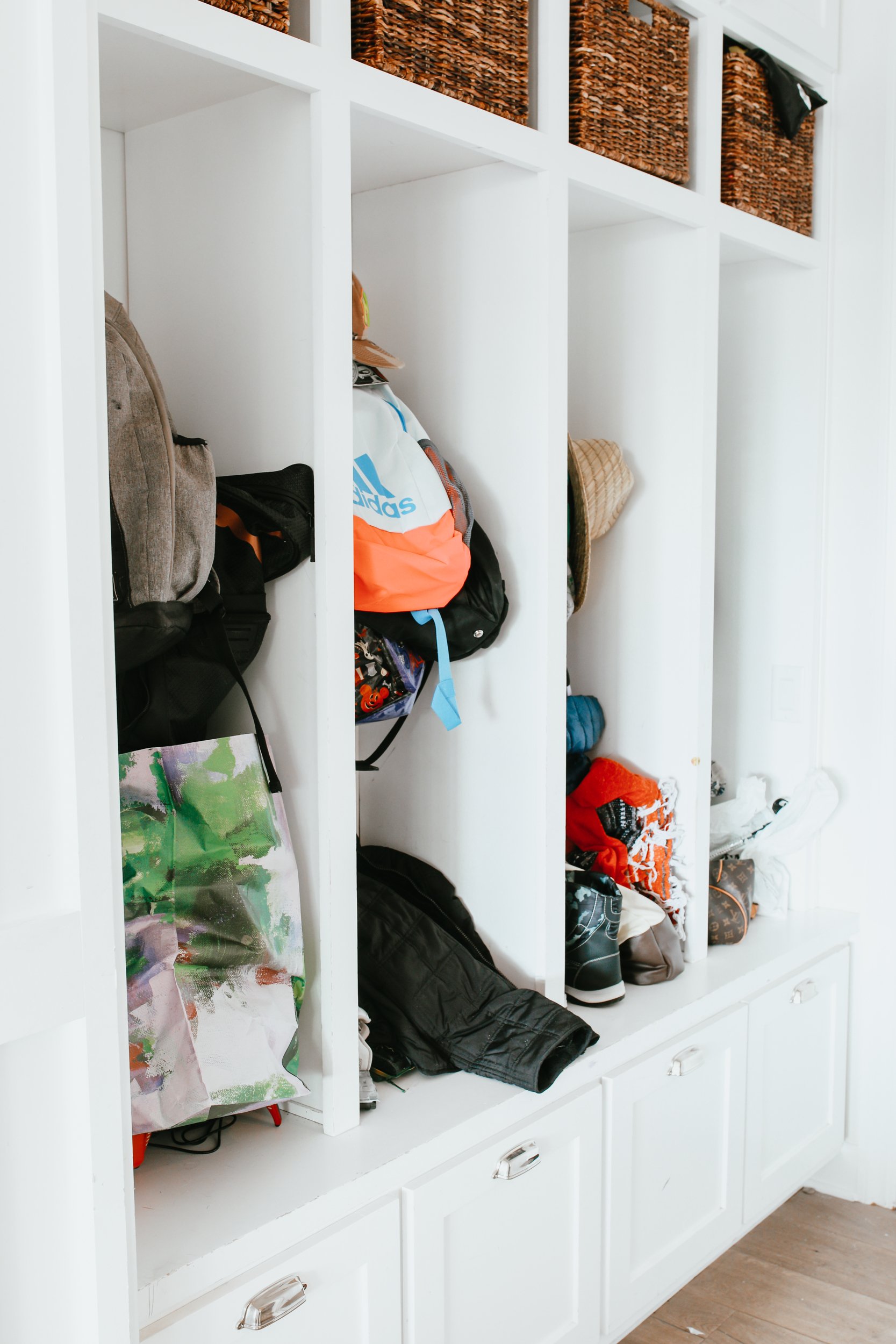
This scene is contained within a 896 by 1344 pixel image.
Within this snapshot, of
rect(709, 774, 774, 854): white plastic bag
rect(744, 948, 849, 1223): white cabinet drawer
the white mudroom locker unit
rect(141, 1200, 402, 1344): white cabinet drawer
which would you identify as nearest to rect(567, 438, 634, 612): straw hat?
the white mudroom locker unit

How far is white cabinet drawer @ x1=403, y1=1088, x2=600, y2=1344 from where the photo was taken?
1512 mm

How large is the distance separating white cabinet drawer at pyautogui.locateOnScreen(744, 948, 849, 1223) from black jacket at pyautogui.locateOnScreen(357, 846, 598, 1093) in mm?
659

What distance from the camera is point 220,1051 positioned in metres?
1.44

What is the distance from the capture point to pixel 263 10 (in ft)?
4.44

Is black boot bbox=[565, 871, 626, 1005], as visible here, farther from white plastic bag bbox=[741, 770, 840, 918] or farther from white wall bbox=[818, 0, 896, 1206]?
white wall bbox=[818, 0, 896, 1206]

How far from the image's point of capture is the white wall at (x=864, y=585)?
2.42 m

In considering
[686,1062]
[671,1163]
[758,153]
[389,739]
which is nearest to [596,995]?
[686,1062]

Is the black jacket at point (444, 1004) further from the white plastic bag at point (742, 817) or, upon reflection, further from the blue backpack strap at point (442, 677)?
the white plastic bag at point (742, 817)

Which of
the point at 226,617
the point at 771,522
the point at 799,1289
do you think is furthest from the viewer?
the point at 771,522

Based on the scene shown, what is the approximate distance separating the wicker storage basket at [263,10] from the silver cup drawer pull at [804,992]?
6.35 ft

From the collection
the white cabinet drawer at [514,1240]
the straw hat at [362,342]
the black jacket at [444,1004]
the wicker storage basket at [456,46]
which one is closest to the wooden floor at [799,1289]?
the white cabinet drawer at [514,1240]

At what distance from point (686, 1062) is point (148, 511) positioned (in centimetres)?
131

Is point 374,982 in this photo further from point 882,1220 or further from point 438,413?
point 882,1220

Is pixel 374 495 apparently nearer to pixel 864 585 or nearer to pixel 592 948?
pixel 592 948
